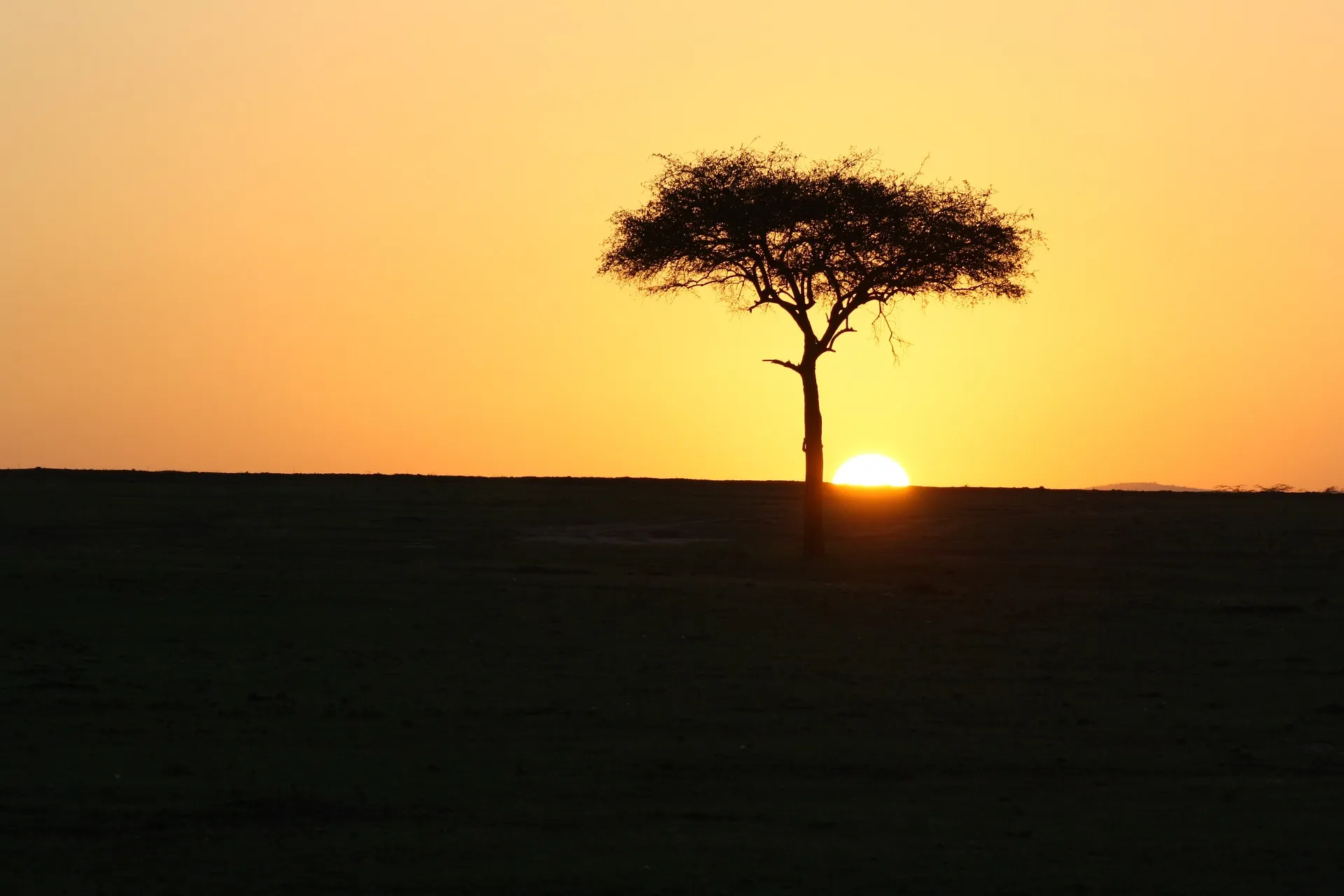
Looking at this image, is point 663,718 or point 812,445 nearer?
point 663,718

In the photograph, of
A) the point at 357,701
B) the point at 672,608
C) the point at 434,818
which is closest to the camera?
the point at 434,818

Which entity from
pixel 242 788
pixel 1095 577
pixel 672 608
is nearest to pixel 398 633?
pixel 672 608

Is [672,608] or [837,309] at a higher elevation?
[837,309]

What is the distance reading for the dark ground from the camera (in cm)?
1274

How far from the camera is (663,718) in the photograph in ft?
63.2

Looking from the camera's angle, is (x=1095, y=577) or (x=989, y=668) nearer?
(x=989, y=668)

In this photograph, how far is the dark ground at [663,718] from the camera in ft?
41.8

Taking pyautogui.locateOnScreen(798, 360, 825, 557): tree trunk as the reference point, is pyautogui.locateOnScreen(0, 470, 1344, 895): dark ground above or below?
below

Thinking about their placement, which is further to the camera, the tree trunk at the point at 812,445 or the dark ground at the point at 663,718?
the tree trunk at the point at 812,445

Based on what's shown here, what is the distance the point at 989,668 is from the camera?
77.3 feet

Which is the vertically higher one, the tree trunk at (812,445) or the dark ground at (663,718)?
the tree trunk at (812,445)

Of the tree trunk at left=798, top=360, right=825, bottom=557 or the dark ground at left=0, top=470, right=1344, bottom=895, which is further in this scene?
the tree trunk at left=798, top=360, right=825, bottom=557

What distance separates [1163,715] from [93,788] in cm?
1221

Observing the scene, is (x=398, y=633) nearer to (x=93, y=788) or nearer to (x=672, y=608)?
(x=672, y=608)
